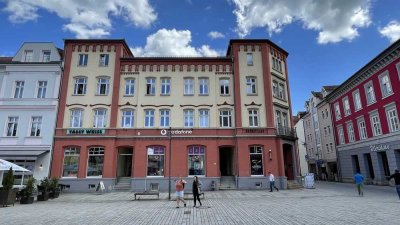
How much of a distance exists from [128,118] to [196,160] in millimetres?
7800

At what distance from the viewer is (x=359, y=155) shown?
3070 centimetres

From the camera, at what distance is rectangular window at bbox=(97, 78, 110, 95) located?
83.5 ft

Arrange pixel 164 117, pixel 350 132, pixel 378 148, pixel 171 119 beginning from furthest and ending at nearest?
pixel 350 132
pixel 378 148
pixel 164 117
pixel 171 119

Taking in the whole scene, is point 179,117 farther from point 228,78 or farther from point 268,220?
point 268,220

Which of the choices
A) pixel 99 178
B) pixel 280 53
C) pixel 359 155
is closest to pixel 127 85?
pixel 99 178

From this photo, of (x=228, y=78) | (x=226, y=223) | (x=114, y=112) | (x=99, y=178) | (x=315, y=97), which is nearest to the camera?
(x=226, y=223)

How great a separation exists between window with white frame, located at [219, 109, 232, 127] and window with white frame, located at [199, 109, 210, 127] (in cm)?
121

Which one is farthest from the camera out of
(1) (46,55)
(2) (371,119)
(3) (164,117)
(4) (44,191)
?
(2) (371,119)

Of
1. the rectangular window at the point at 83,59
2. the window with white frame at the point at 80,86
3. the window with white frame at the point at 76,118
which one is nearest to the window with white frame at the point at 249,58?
the rectangular window at the point at 83,59

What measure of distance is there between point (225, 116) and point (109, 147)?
37.5 feet

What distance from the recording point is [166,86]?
1026 inches

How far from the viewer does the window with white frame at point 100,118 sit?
2470cm

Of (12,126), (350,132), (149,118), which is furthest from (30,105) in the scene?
(350,132)

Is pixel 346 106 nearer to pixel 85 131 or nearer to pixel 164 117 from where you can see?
pixel 164 117
